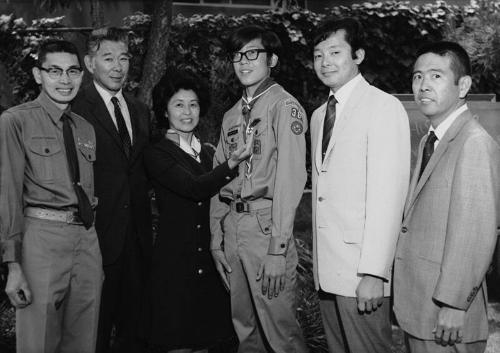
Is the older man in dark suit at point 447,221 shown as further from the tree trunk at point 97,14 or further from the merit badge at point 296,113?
the tree trunk at point 97,14

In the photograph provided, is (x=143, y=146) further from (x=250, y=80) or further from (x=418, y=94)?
(x=418, y=94)

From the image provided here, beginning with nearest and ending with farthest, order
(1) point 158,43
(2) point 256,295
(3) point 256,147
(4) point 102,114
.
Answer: (2) point 256,295 < (3) point 256,147 < (4) point 102,114 < (1) point 158,43

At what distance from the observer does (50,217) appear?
329cm

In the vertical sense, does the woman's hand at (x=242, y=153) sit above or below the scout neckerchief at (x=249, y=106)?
below

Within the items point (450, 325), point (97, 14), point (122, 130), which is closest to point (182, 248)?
point (122, 130)

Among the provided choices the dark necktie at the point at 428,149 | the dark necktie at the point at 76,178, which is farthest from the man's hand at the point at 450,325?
the dark necktie at the point at 76,178

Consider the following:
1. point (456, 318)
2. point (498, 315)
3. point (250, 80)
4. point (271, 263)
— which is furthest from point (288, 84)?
point (456, 318)

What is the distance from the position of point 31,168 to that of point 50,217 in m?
0.28

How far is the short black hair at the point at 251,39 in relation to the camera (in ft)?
11.9

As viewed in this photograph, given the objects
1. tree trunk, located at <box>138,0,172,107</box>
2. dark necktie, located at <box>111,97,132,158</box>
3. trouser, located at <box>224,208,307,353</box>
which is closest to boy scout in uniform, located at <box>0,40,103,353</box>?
dark necktie, located at <box>111,97,132,158</box>

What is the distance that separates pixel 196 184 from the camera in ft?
12.2

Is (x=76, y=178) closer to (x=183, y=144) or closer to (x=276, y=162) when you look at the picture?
(x=183, y=144)

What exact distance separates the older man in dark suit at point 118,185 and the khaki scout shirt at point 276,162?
2.21 ft

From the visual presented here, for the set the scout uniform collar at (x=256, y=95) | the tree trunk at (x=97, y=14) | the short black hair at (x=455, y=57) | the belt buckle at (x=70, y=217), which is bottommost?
the belt buckle at (x=70, y=217)
